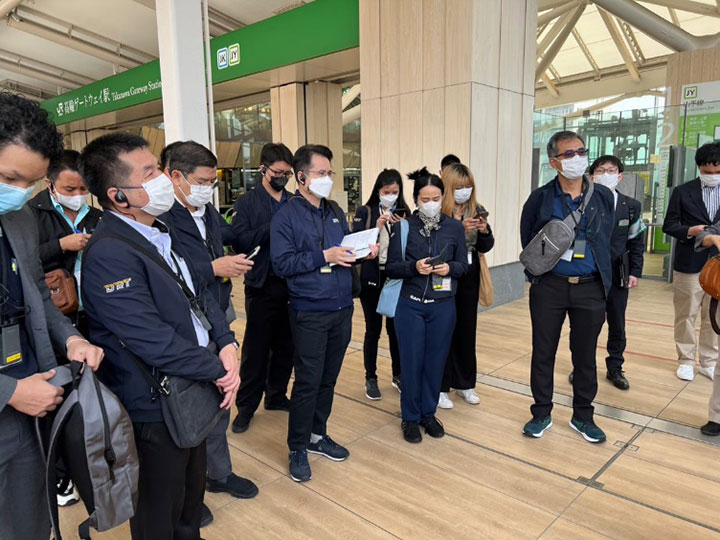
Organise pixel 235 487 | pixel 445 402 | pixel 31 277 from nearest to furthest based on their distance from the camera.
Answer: pixel 31 277
pixel 235 487
pixel 445 402

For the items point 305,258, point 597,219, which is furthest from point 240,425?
point 597,219

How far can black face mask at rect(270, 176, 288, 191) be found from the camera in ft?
10.1

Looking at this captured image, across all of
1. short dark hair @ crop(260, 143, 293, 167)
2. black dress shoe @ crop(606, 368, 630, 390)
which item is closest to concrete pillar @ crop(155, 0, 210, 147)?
short dark hair @ crop(260, 143, 293, 167)

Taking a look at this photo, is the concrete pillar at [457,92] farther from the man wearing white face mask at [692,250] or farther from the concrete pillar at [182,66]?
the concrete pillar at [182,66]

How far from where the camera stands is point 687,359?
3959 millimetres

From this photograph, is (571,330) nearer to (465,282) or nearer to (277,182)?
(465,282)

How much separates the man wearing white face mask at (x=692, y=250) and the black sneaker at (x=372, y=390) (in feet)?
7.71

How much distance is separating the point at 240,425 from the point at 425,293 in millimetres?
1434

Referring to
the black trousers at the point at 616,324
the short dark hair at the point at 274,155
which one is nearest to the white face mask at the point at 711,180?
the black trousers at the point at 616,324

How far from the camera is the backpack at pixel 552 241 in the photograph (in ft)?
9.05

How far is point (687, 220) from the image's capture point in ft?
12.4

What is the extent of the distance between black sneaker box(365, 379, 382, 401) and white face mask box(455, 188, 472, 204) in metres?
1.45

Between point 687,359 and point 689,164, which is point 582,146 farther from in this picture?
point 689,164

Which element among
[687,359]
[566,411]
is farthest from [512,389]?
[687,359]
